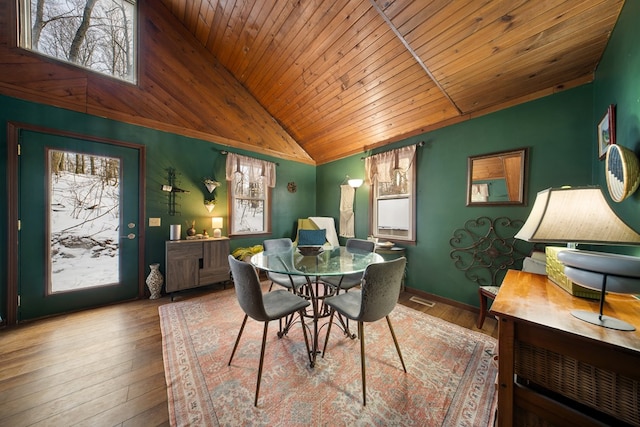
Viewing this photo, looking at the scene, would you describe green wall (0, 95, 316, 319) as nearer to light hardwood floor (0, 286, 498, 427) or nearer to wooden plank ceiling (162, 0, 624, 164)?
light hardwood floor (0, 286, 498, 427)

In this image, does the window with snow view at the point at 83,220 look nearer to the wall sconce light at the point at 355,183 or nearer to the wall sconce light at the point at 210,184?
the wall sconce light at the point at 210,184

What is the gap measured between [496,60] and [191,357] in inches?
152

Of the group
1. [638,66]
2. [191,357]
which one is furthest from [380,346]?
[638,66]

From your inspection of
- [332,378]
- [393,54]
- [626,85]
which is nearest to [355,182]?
[393,54]

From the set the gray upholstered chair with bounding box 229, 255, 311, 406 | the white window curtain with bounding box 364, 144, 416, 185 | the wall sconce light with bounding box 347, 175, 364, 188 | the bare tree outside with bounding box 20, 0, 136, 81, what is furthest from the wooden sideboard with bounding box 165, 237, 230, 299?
the white window curtain with bounding box 364, 144, 416, 185

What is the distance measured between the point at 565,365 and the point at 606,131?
1882 mm

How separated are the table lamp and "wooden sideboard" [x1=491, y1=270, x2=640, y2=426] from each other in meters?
0.10

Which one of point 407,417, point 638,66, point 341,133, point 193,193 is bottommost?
point 407,417

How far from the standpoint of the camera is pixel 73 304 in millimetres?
2531

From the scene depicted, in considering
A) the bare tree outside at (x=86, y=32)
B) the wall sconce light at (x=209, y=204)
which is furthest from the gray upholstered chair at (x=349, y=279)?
the bare tree outside at (x=86, y=32)

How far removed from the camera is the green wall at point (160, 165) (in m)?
2.25

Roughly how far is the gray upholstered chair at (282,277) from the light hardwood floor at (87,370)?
111 cm

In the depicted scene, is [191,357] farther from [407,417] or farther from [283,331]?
[407,417]

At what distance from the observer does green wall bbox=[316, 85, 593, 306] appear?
2.01 metres
